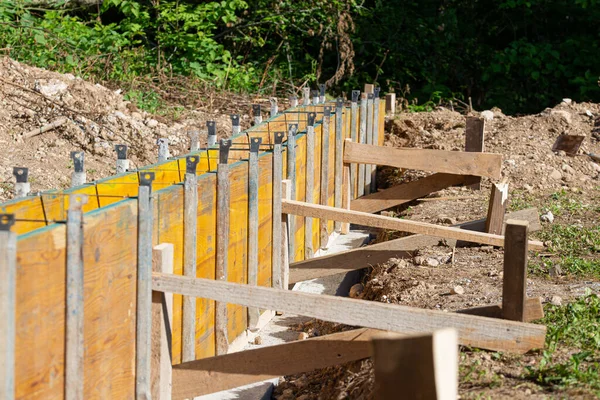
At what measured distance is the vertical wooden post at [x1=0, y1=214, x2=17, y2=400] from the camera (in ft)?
9.80

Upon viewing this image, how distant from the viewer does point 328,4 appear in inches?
723

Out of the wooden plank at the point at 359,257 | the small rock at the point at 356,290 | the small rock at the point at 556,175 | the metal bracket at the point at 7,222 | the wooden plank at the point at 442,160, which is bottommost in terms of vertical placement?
the small rock at the point at 356,290

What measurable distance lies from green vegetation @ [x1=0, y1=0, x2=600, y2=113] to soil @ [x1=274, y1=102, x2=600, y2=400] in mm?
4063

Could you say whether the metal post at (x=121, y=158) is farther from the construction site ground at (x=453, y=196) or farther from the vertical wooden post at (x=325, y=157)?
the vertical wooden post at (x=325, y=157)

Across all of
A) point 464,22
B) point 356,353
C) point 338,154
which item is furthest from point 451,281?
point 464,22

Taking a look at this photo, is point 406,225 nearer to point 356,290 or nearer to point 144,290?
point 356,290

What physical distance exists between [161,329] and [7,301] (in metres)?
1.33

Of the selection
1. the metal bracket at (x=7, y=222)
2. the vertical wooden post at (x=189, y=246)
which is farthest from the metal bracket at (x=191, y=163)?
the metal bracket at (x=7, y=222)

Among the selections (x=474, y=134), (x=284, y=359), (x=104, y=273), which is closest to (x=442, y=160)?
(x=474, y=134)

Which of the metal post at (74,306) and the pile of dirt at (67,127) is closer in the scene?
the metal post at (74,306)

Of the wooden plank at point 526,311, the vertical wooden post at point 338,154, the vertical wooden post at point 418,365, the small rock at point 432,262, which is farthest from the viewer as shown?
the vertical wooden post at point 338,154

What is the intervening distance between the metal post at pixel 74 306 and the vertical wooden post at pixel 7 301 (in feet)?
1.23

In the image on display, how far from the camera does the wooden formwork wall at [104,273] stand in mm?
3240

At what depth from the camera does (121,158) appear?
5203 millimetres
